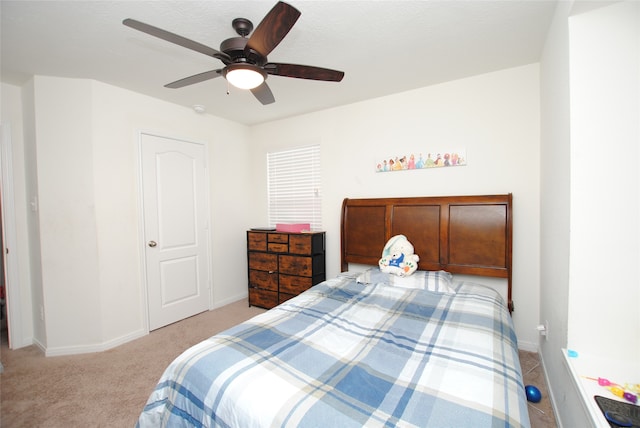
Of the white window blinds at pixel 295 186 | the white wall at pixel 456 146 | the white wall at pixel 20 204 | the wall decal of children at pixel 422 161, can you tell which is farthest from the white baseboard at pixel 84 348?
the wall decal of children at pixel 422 161

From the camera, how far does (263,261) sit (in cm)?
352

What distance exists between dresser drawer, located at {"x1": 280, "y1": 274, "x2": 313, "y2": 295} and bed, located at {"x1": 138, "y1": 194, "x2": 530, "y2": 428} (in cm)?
90

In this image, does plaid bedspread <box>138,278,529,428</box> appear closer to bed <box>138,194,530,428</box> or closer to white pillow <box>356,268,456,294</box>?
bed <box>138,194,530,428</box>

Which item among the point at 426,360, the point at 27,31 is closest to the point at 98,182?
the point at 27,31

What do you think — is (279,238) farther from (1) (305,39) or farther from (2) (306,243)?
(1) (305,39)

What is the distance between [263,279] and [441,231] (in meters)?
2.20

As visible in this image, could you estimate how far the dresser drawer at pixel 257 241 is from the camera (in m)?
3.51

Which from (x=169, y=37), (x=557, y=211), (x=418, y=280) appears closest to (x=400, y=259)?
(x=418, y=280)

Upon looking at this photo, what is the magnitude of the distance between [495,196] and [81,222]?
382 cm

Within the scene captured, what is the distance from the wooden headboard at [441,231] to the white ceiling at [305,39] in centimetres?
119

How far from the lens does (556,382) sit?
172 centimetres

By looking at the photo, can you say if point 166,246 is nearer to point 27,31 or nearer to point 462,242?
point 27,31

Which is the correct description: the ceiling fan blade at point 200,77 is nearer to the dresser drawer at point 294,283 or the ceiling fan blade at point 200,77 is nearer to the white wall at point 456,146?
the white wall at point 456,146

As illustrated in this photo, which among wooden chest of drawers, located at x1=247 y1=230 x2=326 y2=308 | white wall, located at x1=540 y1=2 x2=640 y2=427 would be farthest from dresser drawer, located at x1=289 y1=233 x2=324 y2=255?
white wall, located at x1=540 y1=2 x2=640 y2=427
